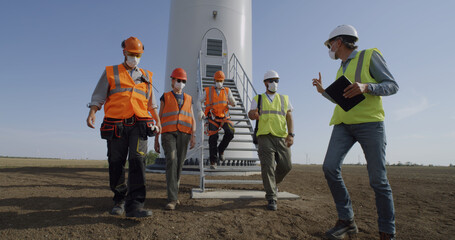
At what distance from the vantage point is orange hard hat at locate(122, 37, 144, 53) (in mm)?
3600

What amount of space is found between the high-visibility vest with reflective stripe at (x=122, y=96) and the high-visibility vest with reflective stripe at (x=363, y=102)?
96.3 inches

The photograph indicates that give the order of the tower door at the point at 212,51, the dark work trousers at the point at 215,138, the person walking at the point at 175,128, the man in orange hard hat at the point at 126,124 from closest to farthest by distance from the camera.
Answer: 1. the man in orange hard hat at the point at 126,124
2. the person walking at the point at 175,128
3. the dark work trousers at the point at 215,138
4. the tower door at the point at 212,51

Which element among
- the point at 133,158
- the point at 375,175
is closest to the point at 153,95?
the point at 133,158

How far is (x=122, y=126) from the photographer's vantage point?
3.44 m

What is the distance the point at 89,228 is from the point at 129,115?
1.35m

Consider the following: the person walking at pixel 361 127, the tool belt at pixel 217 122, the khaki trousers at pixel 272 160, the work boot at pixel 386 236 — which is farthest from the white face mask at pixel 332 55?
the tool belt at pixel 217 122

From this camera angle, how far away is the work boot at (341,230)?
9.45 ft

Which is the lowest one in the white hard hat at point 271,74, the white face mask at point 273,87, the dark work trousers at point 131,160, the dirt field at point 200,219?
the dirt field at point 200,219

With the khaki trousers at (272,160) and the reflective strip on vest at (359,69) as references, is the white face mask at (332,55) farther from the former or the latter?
the khaki trousers at (272,160)

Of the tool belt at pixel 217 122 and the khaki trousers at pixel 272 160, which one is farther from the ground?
the tool belt at pixel 217 122

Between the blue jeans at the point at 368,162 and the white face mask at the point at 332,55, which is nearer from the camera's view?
the blue jeans at the point at 368,162

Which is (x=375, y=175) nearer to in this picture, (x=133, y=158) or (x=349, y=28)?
(x=349, y=28)

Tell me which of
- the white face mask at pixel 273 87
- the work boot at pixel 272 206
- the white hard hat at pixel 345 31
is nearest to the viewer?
the white hard hat at pixel 345 31

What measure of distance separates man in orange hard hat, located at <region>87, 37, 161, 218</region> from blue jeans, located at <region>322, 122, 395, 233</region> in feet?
7.26
